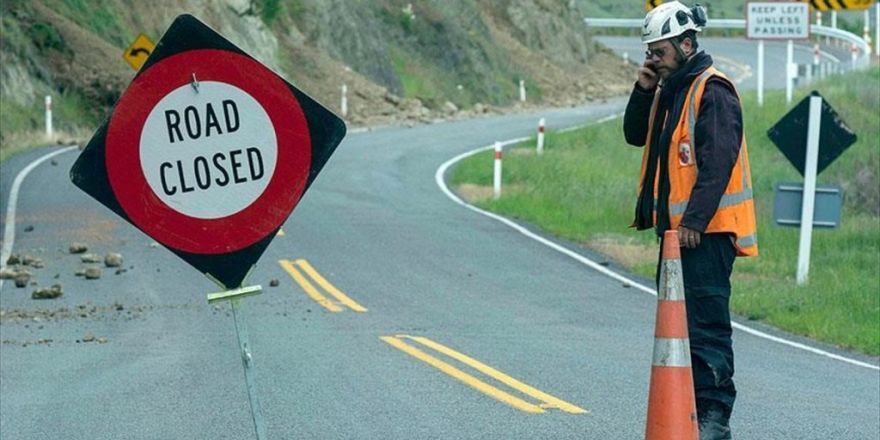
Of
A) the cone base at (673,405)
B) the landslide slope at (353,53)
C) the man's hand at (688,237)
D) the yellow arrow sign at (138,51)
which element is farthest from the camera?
the landslide slope at (353,53)

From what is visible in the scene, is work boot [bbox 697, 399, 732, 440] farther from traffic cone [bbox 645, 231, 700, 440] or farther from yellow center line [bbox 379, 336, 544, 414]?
yellow center line [bbox 379, 336, 544, 414]

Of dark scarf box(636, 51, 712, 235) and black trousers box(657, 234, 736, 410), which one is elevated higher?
dark scarf box(636, 51, 712, 235)

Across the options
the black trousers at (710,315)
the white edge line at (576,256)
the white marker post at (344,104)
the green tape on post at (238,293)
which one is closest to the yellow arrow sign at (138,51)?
the white edge line at (576,256)

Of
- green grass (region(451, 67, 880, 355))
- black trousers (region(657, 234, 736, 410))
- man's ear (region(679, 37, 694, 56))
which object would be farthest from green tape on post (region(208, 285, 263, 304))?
green grass (region(451, 67, 880, 355))

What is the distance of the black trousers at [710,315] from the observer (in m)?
6.86

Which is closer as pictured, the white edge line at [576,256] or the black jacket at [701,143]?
the black jacket at [701,143]

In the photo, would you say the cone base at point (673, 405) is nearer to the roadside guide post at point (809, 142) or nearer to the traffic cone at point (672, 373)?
the traffic cone at point (672, 373)

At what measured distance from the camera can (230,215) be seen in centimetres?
586

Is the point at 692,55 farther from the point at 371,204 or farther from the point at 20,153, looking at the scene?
the point at 20,153

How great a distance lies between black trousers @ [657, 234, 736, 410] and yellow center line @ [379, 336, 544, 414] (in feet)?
8.24

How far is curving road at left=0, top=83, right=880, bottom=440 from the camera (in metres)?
9.20

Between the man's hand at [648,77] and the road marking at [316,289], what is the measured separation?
827cm

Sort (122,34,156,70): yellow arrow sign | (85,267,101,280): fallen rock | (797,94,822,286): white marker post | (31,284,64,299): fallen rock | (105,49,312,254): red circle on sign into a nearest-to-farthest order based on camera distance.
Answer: (105,49,312,254): red circle on sign
(31,284,64,299): fallen rock
(797,94,822,286): white marker post
(85,267,101,280): fallen rock
(122,34,156,70): yellow arrow sign

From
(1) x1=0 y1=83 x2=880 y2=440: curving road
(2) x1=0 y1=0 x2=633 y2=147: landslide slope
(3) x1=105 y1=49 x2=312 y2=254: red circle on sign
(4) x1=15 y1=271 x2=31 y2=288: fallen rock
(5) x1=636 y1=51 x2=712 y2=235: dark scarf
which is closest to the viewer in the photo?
(3) x1=105 y1=49 x2=312 y2=254: red circle on sign
